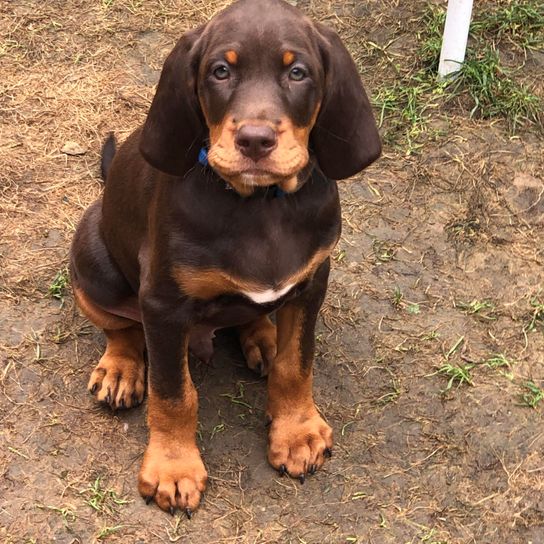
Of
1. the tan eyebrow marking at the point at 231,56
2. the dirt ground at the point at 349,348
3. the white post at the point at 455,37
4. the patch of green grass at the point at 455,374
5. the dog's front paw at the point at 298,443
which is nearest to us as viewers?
the tan eyebrow marking at the point at 231,56

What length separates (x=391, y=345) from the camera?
15.5ft

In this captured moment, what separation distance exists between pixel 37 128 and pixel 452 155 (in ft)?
8.05

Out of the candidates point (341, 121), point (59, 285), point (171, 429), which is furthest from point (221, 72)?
point (59, 285)

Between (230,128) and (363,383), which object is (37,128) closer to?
(363,383)

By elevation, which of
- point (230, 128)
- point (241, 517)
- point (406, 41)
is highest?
point (230, 128)

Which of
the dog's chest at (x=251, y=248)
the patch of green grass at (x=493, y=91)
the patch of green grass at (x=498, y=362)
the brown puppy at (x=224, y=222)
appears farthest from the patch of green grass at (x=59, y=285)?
the patch of green grass at (x=493, y=91)

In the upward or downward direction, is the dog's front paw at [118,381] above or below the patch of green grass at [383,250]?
above

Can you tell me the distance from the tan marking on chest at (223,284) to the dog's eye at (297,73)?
2.42 ft

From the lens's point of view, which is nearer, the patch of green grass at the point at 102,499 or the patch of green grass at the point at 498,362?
the patch of green grass at the point at 102,499

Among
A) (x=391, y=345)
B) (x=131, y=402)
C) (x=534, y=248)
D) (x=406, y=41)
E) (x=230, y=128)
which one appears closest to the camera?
(x=230, y=128)

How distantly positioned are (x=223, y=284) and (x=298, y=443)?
3.21 ft

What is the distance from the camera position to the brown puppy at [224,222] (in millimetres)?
3150

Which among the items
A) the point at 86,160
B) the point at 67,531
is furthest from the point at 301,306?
the point at 86,160

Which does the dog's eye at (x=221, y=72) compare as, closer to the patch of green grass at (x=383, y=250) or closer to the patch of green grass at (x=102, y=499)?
the patch of green grass at (x=102, y=499)
